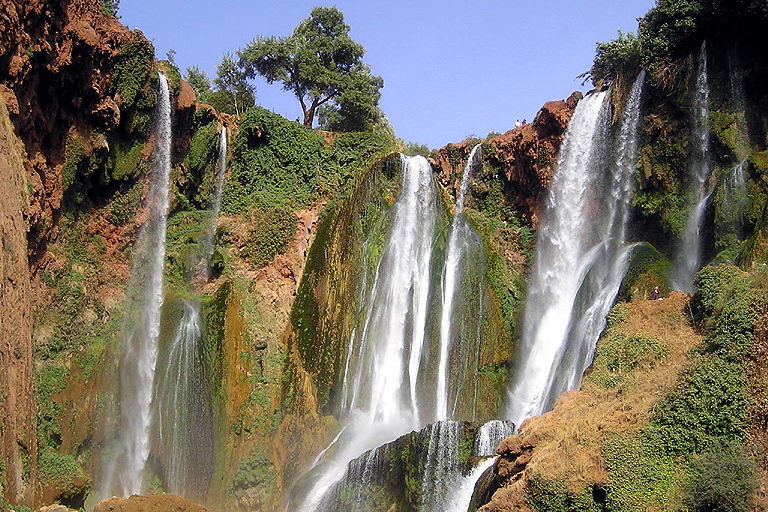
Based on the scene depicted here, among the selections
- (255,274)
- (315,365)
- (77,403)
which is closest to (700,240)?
(315,365)

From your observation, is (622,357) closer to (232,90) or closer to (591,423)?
(591,423)

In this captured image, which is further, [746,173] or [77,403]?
[77,403]

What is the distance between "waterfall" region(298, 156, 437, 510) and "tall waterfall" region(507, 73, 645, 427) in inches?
135

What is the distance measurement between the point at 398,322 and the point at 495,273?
3569mm

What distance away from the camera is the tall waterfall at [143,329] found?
76.7 ft

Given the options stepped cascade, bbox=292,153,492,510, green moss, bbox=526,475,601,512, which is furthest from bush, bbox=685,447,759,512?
stepped cascade, bbox=292,153,492,510

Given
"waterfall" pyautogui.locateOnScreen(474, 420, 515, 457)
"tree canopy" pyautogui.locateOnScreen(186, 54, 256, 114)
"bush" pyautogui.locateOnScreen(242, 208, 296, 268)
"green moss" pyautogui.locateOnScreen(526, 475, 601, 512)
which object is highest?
"tree canopy" pyautogui.locateOnScreen(186, 54, 256, 114)

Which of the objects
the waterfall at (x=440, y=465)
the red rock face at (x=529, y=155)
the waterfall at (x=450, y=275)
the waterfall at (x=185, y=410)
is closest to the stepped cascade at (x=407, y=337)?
the waterfall at (x=450, y=275)

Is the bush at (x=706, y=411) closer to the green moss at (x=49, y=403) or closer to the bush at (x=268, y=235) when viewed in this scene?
the green moss at (x=49, y=403)

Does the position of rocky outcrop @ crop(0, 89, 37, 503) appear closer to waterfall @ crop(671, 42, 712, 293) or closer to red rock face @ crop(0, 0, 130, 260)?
red rock face @ crop(0, 0, 130, 260)

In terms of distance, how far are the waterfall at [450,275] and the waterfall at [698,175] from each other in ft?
23.9

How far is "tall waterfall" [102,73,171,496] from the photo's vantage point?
23375 mm

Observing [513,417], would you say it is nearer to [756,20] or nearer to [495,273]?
[495,273]

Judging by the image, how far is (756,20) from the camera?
2189cm
